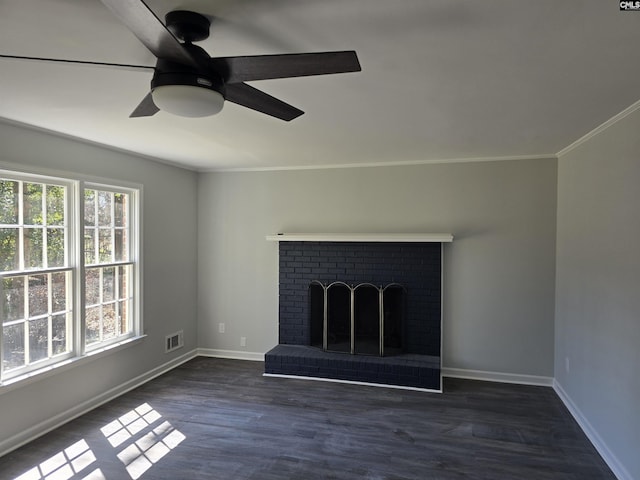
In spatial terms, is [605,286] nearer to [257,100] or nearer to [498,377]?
[498,377]

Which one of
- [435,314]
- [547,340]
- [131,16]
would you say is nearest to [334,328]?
[435,314]

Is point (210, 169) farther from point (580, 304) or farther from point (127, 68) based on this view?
point (580, 304)

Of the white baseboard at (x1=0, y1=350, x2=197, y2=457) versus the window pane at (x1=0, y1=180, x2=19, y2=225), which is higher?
the window pane at (x1=0, y1=180, x2=19, y2=225)

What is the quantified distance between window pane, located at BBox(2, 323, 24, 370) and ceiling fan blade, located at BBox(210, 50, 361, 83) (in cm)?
282

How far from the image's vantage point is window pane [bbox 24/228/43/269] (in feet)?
10.3

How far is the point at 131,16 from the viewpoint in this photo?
109cm

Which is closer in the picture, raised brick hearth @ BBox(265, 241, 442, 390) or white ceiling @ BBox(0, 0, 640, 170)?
white ceiling @ BBox(0, 0, 640, 170)

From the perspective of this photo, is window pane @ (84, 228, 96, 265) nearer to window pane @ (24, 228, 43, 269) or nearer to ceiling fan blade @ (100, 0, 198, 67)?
window pane @ (24, 228, 43, 269)

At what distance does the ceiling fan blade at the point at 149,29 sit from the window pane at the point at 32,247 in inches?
102

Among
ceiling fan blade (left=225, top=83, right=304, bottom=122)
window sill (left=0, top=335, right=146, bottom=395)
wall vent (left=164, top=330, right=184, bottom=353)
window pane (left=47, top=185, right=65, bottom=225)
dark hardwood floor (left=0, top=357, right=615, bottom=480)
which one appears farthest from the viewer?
wall vent (left=164, top=330, right=184, bottom=353)

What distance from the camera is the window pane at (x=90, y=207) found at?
145 inches

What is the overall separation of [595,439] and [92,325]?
4.37 meters

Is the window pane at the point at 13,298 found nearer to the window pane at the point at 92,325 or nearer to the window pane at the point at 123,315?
the window pane at the point at 92,325

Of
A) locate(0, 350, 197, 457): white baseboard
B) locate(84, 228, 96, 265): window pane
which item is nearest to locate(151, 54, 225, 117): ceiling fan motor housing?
locate(84, 228, 96, 265): window pane
